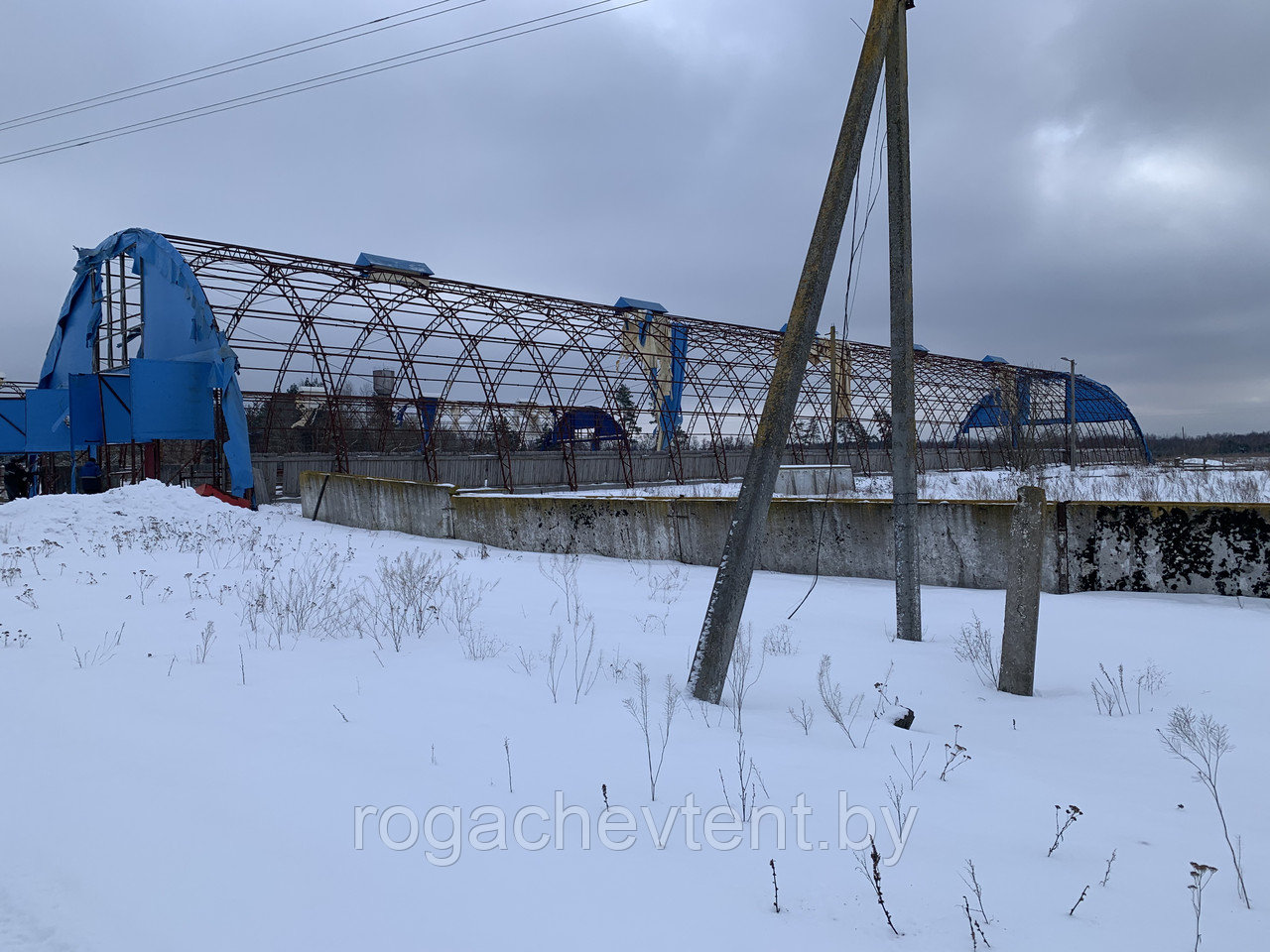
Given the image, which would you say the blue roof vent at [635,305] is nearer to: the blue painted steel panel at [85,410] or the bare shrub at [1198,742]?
the blue painted steel panel at [85,410]

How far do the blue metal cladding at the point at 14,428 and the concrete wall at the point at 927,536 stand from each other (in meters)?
15.0

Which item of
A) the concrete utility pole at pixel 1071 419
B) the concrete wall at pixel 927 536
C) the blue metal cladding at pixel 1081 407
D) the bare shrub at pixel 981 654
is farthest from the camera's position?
the blue metal cladding at pixel 1081 407

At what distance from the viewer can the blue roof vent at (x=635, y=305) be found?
28.9 meters

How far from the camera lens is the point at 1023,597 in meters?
4.71

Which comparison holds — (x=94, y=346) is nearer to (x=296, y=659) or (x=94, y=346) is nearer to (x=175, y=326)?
(x=175, y=326)

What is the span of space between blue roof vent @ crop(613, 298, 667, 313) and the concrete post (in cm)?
2504

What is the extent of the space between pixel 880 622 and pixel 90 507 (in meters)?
14.4

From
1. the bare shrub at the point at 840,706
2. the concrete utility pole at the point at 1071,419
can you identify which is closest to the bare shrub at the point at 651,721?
the bare shrub at the point at 840,706

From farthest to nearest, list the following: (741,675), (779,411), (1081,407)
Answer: (1081,407)
(779,411)
(741,675)

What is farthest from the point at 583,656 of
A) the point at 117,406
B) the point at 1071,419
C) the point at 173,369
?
the point at 1071,419

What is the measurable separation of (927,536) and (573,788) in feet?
21.3

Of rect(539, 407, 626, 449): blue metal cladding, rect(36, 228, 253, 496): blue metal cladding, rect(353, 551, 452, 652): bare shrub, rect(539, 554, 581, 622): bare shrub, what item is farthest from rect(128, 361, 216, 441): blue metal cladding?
rect(353, 551, 452, 652): bare shrub

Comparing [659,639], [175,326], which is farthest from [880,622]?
[175,326]

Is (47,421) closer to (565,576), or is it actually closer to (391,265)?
(391,265)
